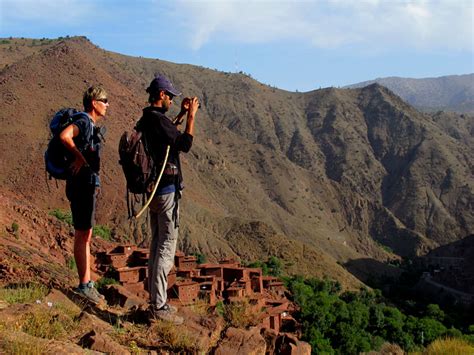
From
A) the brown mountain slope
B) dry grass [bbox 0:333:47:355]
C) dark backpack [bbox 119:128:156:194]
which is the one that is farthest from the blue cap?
the brown mountain slope

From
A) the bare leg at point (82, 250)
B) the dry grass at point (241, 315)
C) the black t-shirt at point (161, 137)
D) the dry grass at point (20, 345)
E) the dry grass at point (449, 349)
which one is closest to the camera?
the dry grass at point (20, 345)

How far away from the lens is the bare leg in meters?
5.16

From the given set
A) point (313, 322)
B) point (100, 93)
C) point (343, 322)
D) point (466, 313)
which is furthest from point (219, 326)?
point (466, 313)

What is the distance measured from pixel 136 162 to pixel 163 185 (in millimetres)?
319

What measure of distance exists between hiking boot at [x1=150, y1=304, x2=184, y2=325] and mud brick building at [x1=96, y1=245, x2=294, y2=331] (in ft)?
27.4

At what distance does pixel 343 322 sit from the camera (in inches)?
1016

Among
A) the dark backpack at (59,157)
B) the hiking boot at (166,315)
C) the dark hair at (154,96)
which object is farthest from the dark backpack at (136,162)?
the hiking boot at (166,315)

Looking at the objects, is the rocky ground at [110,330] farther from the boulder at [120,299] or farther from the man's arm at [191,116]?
the man's arm at [191,116]

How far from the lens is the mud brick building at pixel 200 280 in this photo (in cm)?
1588

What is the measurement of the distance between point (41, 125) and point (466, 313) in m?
32.9

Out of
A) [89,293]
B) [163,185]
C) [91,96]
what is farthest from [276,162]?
[163,185]

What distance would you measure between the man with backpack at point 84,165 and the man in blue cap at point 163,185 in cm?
54

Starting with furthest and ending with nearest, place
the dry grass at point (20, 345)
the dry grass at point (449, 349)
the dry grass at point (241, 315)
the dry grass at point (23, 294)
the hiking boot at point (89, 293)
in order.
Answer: the dry grass at point (449, 349) → the hiking boot at point (89, 293) → the dry grass at point (241, 315) → the dry grass at point (23, 294) → the dry grass at point (20, 345)

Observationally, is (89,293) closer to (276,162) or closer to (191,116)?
(191,116)
